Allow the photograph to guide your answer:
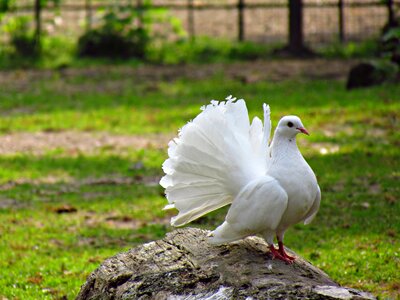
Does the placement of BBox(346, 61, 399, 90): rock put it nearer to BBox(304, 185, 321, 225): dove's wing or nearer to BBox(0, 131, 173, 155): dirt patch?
BBox(0, 131, 173, 155): dirt patch

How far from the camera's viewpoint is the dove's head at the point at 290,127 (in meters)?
5.26

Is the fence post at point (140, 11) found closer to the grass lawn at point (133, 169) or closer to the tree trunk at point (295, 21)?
the grass lawn at point (133, 169)

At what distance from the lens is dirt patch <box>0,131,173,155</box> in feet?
38.5

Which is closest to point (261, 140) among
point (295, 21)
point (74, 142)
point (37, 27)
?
point (74, 142)

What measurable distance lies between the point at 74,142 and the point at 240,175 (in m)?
7.26

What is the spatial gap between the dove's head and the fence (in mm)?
13393

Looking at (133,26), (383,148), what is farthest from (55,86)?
(383,148)

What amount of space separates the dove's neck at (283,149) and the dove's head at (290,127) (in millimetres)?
22

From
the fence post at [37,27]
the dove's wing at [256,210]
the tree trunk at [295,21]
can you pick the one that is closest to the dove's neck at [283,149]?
the dove's wing at [256,210]

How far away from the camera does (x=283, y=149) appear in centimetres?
521

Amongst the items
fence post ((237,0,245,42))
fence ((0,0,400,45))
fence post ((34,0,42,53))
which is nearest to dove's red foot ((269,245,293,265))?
fence ((0,0,400,45))

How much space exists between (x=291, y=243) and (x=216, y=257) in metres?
2.70

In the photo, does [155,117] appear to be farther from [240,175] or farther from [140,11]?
[240,175]

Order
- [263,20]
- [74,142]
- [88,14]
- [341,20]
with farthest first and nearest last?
1. [263,20]
2. [88,14]
3. [341,20]
4. [74,142]
